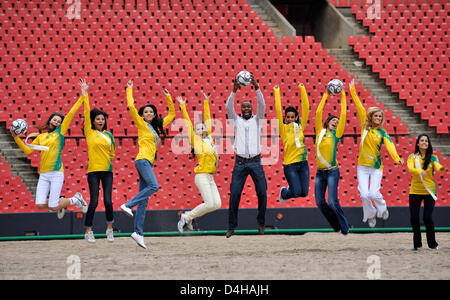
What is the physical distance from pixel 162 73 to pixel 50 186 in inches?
225

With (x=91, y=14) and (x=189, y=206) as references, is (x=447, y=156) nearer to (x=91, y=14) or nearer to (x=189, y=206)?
(x=189, y=206)

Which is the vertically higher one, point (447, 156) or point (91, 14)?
point (91, 14)

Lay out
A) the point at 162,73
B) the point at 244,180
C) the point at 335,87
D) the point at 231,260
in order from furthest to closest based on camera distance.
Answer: the point at 162,73 → the point at 335,87 → the point at 244,180 → the point at 231,260

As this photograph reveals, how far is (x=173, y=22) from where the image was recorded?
15.7 m

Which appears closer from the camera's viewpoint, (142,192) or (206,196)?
(142,192)

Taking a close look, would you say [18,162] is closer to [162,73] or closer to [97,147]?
[162,73]

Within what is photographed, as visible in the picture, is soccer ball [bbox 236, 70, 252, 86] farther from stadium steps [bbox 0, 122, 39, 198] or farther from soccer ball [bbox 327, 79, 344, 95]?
stadium steps [bbox 0, 122, 39, 198]

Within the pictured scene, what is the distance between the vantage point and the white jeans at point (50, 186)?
9.64 m

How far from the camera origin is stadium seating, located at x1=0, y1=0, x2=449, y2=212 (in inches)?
535

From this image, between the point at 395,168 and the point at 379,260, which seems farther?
the point at 395,168

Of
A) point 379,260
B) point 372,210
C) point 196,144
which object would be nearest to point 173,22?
point 196,144

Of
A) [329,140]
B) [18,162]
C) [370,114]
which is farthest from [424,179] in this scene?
[18,162]

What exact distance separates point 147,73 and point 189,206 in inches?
142

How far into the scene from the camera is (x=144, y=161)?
8594 millimetres
